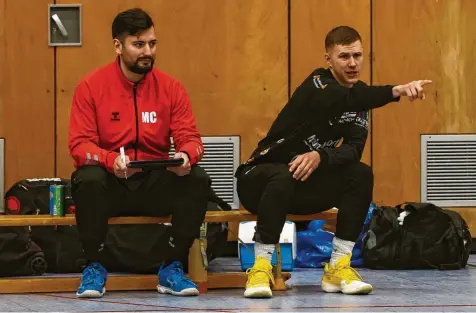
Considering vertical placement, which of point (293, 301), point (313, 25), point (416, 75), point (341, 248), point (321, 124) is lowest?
point (293, 301)

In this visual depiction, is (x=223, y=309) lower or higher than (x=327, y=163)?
lower

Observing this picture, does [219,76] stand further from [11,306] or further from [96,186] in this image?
[11,306]

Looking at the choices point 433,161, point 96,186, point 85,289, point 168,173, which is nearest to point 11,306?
point 85,289

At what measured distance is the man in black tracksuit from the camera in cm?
405

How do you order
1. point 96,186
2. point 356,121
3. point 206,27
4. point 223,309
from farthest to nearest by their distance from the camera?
1. point 206,27
2. point 356,121
3. point 96,186
4. point 223,309

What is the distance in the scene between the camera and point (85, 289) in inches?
157

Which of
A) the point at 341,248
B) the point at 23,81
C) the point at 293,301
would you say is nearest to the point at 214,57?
the point at 23,81

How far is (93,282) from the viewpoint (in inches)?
157

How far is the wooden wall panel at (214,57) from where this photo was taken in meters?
5.66

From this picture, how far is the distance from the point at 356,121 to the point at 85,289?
4.45 ft

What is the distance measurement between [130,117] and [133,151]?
15 cm

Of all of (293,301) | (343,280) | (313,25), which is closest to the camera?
(293,301)

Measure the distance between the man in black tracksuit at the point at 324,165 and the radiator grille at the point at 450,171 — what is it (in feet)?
5.33

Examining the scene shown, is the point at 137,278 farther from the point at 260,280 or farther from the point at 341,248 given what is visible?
the point at 341,248
